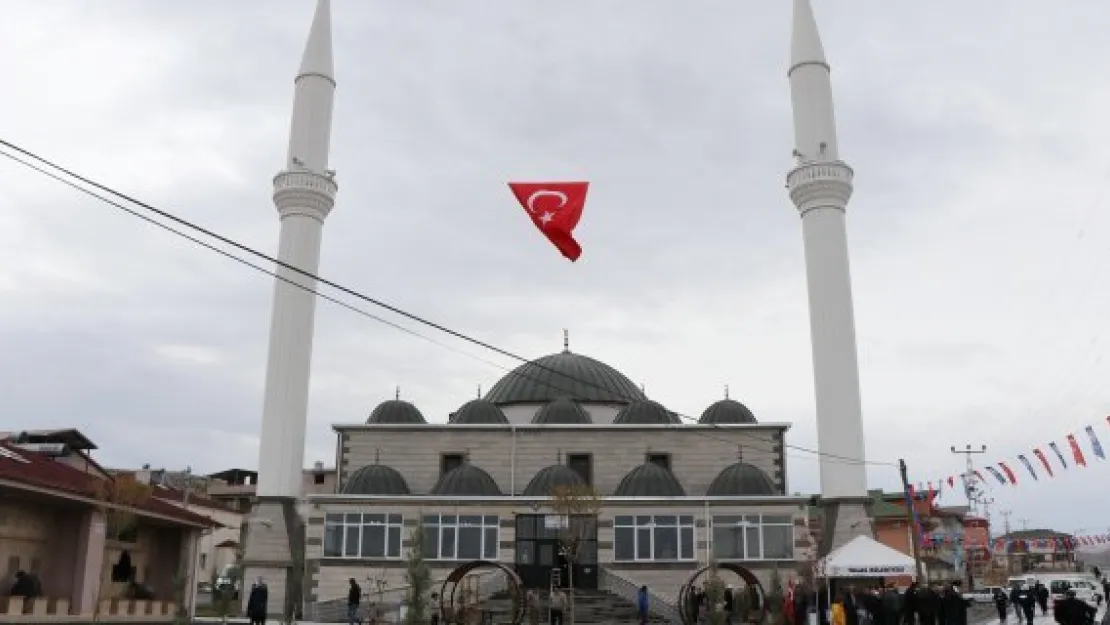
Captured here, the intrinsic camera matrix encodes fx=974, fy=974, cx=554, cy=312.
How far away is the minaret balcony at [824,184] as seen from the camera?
3741 cm

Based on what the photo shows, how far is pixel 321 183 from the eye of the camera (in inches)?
1526

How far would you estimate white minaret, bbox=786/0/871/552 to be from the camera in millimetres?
34156

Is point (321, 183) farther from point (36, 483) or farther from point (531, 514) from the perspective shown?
point (36, 483)

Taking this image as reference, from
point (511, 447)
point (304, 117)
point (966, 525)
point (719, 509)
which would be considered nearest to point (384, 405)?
point (511, 447)

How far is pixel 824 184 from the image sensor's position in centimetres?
3738

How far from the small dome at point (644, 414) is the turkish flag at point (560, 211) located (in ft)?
67.6

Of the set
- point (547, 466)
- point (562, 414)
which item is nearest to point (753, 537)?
point (547, 466)

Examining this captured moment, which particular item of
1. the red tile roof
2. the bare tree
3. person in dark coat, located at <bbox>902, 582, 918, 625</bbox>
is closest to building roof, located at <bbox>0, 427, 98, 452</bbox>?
the red tile roof

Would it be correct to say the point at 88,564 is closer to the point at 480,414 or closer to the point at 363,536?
the point at 363,536

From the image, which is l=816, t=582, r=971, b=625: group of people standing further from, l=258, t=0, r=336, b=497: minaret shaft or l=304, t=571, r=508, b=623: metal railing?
l=258, t=0, r=336, b=497: minaret shaft

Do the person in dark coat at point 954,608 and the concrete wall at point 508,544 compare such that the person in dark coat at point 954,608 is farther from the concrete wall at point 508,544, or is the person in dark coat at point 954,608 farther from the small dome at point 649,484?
the small dome at point 649,484

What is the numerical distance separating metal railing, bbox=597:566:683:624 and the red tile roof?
48.1 feet

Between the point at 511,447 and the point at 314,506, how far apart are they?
8149 mm

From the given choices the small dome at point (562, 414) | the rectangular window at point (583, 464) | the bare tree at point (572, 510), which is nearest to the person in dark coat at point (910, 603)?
the bare tree at point (572, 510)
